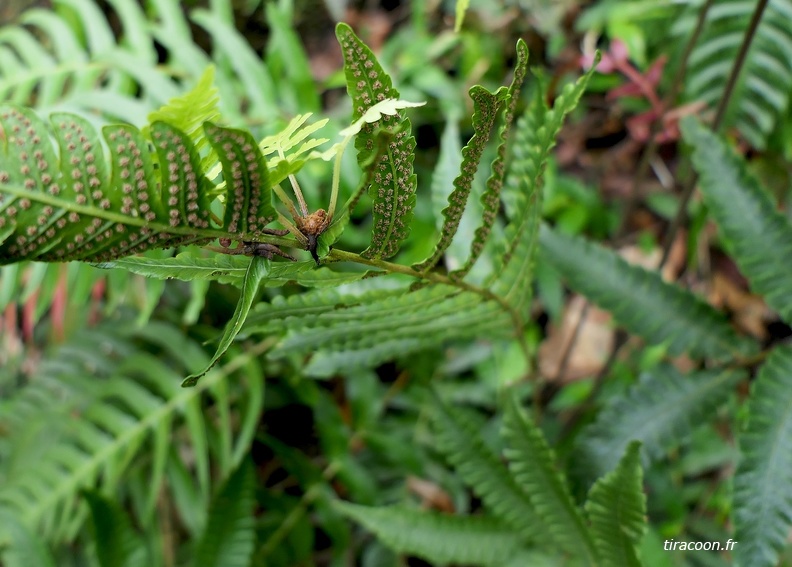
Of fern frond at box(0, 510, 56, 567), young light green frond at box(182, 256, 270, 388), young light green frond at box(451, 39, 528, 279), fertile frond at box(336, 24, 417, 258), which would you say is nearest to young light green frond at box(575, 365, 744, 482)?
young light green frond at box(451, 39, 528, 279)

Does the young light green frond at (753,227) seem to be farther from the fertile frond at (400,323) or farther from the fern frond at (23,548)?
the fern frond at (23,548)

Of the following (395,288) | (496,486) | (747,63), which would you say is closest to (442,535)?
(496,486)

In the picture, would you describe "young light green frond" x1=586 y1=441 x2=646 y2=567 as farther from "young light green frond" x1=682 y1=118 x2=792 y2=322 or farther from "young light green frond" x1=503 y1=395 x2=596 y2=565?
"young light green frond" x1=682 y1=118 x2=792 y2=322

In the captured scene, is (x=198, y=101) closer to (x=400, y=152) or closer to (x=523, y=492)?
(x=400, y=152)

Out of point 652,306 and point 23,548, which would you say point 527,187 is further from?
point 23,548

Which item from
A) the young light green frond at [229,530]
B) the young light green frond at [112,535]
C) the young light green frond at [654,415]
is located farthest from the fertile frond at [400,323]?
the young light green frond at [112,535]
